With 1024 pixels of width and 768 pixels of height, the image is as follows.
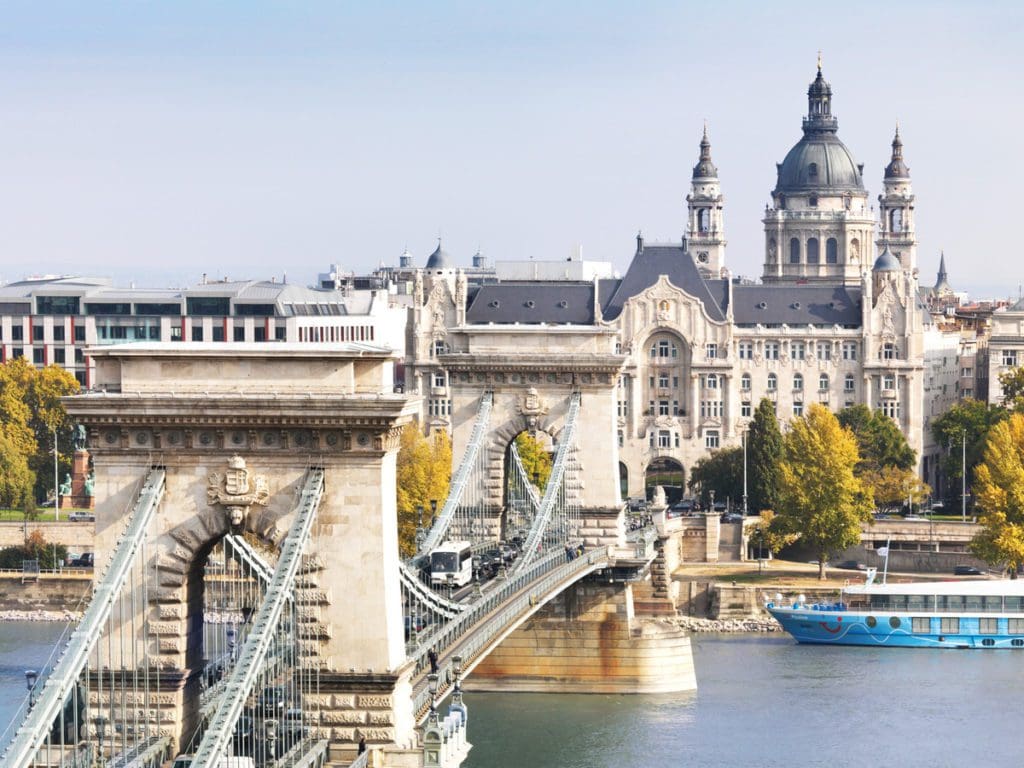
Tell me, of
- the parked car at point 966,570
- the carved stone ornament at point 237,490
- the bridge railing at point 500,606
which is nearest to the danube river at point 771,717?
the bridge railing at point 500,606

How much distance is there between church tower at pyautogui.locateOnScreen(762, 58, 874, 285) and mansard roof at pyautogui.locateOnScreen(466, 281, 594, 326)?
116 ft

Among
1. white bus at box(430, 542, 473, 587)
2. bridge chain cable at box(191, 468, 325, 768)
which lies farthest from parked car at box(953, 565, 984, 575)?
bridge chain cable at box(191, 468, 325, 768)

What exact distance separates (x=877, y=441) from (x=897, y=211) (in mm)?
60923

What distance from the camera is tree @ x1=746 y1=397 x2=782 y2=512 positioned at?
11038 cm

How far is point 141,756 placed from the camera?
41031 millimetres

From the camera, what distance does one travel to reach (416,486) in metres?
94.4

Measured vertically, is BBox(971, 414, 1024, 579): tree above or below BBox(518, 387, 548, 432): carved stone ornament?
below

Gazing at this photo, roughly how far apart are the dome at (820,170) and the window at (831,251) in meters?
3.32

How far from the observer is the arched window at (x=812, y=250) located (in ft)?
545

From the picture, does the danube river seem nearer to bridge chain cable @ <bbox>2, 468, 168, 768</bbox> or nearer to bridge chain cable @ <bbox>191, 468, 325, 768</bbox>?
bridge chain cable @ <bbox>191, 468, 325, 768</bbox>

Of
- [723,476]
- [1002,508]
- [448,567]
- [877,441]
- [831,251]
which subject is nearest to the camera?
[448,567]

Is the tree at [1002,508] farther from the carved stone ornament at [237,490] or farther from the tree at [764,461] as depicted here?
the carved stone ornament at [237,490]

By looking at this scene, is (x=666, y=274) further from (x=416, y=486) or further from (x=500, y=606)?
(x=500, y=606)

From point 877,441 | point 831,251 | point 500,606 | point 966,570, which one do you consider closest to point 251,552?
point 500,606
